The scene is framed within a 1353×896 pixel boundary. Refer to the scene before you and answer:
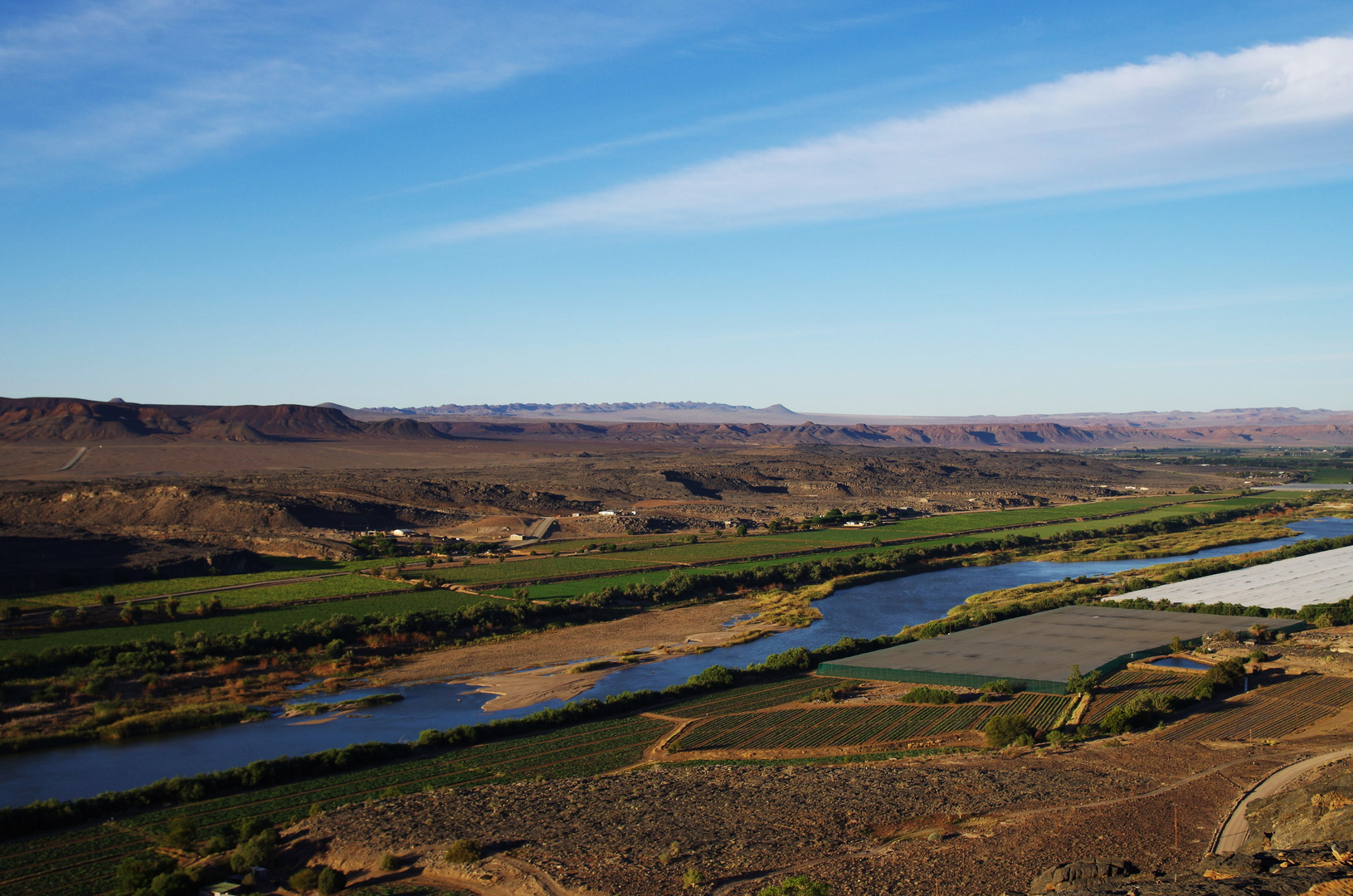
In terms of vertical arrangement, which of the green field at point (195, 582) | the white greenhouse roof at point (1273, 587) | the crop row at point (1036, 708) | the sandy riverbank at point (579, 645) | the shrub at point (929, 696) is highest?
the green field at point (195, 582)

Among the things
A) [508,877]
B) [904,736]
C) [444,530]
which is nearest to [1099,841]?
[904,736]

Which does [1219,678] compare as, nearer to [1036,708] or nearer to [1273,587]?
[1036,708]

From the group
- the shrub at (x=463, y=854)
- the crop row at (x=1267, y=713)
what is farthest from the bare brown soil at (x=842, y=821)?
the crop row at (x=1267, y=713)

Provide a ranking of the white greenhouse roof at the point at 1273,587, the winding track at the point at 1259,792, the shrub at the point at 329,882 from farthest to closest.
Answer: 1. the white greenhouse roof at the point at 1273,587
2. the winding track at the point at 1259,792
3. the shrub at the point at 329,882

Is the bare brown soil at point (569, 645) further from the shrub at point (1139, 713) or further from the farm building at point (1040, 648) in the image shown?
the shrub at point (1139, 713)

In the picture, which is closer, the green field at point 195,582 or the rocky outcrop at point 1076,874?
the rocky outcrop at point 1076,874

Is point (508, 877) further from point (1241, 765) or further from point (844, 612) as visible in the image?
point (844, 612)
